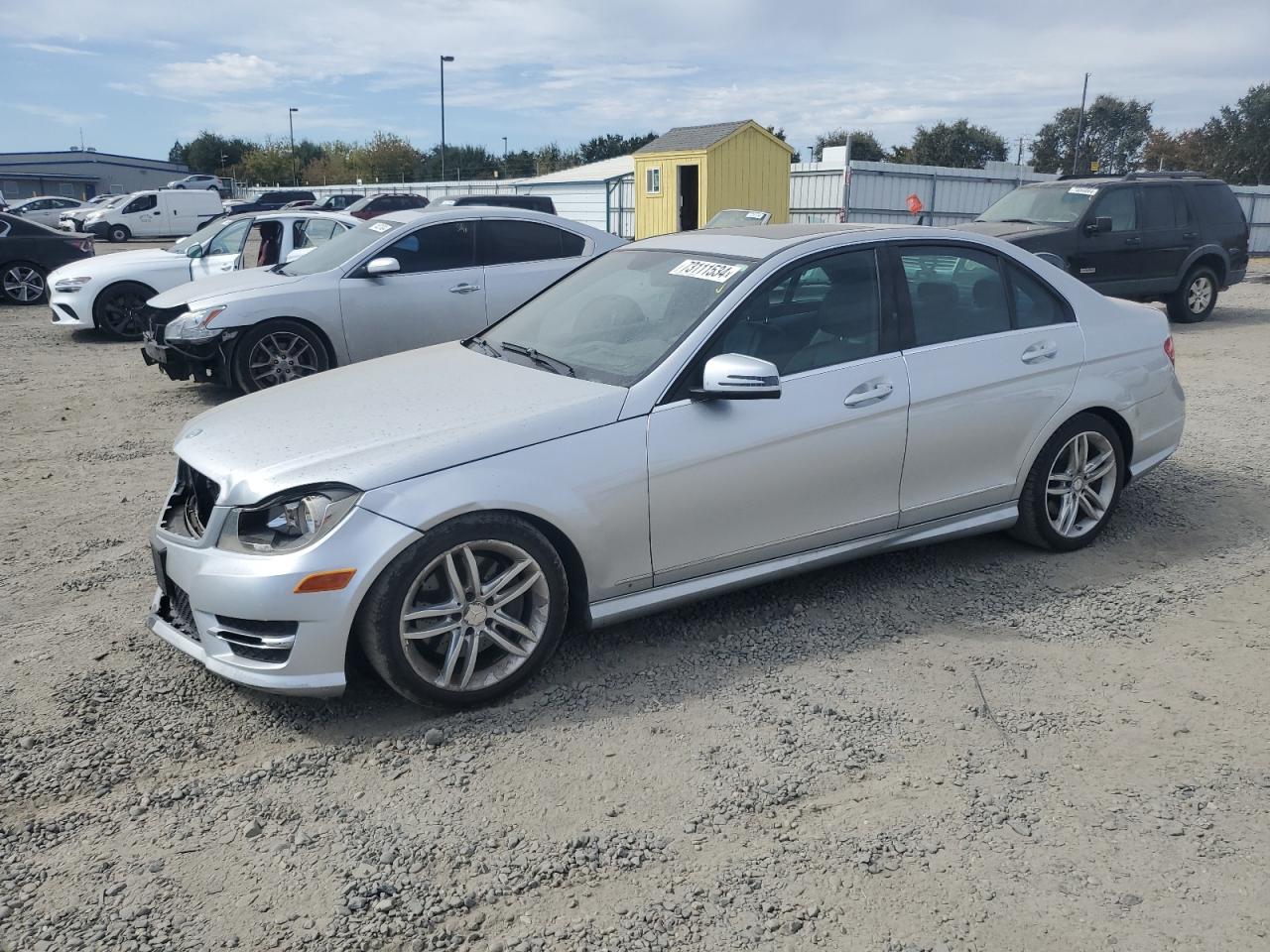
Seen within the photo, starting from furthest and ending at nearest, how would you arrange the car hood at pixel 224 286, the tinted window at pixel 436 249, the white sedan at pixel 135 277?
the white sedan at pixel 135 277, the tinted window at pixel 436 249, the car hood at pixel 224 286

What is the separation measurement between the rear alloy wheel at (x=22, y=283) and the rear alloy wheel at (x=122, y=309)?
4.65 m

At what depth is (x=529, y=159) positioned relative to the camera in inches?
3162

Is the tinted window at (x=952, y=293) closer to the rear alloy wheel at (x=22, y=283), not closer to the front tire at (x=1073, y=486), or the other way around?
the front tire at (x=1073, y=486)

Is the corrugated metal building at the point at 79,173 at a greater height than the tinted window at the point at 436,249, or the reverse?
the corrugated metal building at the point at 79,173

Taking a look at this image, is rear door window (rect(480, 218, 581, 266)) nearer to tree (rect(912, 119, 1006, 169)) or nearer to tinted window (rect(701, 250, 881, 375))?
tinted window (rect(701, 250, 881, 375))

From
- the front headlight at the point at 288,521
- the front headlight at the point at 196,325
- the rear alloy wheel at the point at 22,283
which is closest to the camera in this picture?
the front headlight at the point at 288,521

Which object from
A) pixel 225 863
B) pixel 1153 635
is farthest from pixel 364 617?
pixel 1153 635

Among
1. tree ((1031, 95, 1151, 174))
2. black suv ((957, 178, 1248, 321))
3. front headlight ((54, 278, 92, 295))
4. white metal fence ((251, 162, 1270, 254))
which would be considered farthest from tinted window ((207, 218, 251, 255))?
tree ((1031, 95, 1151, 174))

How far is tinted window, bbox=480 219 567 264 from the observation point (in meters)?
9.12

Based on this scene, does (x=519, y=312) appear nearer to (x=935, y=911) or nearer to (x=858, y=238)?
(x=858, y=238)

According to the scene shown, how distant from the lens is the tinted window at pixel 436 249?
884 cm

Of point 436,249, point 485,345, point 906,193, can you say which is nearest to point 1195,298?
point 436,249

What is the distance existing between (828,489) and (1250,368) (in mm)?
8199

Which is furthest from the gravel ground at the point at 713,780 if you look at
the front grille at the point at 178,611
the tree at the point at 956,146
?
the tree at the point at 956,146
